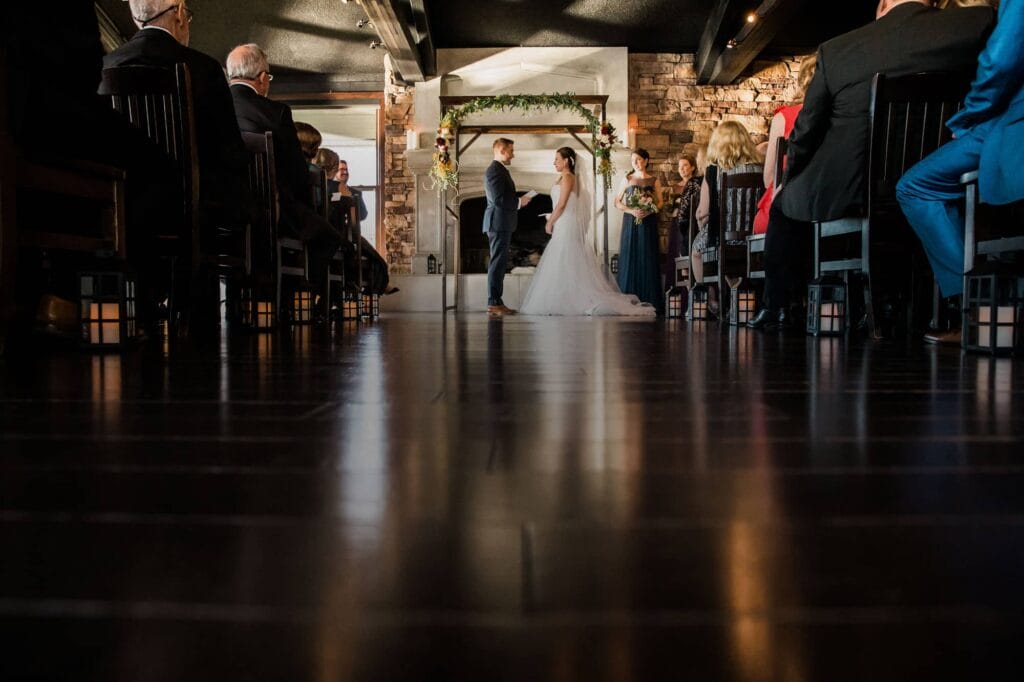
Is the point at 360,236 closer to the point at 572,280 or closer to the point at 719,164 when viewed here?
the point at 719,164

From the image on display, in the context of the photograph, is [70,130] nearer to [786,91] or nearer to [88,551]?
[88,551]

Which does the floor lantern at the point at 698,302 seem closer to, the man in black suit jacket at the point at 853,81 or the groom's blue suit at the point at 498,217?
the man in black suit jacket at the point at 853,81

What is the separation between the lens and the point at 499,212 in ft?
26.4

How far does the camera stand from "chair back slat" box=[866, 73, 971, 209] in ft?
9.50

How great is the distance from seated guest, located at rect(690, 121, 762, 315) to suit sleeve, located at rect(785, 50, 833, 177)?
1.65m

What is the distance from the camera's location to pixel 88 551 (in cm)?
39

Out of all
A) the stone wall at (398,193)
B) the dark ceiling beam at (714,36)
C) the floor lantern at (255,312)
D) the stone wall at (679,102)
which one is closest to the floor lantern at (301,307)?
the floor lantern at (255,312)

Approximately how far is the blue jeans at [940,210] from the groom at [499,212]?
5317 mm

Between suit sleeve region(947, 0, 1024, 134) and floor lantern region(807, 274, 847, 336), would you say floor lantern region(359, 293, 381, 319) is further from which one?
suit sleeve region(947, 0, 1024, 134)

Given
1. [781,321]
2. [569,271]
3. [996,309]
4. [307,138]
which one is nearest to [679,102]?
[569,271]

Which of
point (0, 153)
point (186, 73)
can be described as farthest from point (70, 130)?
point (186, 73)

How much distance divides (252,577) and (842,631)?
22 centimetres

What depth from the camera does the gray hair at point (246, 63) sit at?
13.1 ft

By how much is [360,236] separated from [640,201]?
12.5ft
